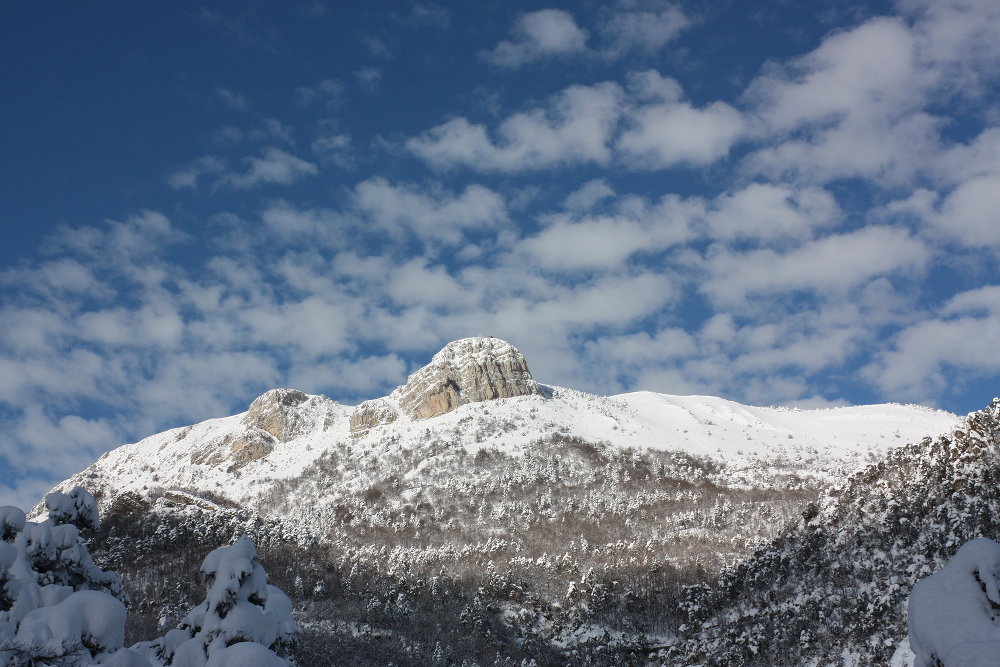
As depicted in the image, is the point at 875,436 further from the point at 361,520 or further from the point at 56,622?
the point at 56,622

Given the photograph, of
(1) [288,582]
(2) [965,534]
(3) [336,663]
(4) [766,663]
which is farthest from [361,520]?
(2) [965,534]

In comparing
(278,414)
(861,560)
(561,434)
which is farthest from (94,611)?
(278,414)

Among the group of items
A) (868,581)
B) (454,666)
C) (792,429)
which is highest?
(792,429)

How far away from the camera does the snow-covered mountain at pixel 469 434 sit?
4656 inches

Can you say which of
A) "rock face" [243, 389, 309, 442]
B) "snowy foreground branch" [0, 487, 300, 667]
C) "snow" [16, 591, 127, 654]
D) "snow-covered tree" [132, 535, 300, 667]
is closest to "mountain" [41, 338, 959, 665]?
"rock face" [243, 389, 309, 442]

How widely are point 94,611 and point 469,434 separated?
374 ft

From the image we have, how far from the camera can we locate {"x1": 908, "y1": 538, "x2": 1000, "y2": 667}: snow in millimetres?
9672

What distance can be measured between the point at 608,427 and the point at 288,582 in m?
64.8

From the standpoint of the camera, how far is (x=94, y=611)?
17.2m

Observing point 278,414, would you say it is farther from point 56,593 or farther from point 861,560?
point 56,593

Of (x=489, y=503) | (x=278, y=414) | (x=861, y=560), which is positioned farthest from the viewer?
(x=278, y=414)

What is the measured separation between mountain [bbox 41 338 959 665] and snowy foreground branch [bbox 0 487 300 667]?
36.6m

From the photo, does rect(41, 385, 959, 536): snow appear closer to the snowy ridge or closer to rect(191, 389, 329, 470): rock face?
the snowy ridge

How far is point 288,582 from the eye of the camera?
301 feet
